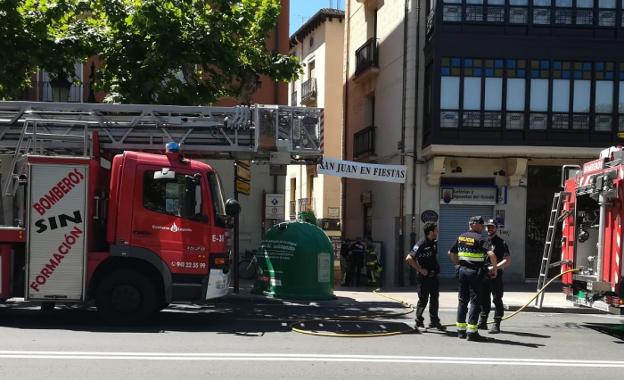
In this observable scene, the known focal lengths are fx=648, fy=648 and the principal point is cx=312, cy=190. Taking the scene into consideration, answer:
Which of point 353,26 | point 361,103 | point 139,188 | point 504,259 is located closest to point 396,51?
point 361,103

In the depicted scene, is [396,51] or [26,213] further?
[396,51]

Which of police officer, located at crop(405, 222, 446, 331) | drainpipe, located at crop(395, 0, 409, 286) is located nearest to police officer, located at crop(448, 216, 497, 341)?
police officer, located at crop(405, 222, 446, 331)

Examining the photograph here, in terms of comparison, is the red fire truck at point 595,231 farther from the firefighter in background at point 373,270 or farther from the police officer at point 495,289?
the firefighter in background at point 373,270

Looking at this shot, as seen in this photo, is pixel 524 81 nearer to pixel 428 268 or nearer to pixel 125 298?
pixel 428 268

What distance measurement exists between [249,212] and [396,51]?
7345 mm

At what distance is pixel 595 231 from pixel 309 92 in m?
22.9

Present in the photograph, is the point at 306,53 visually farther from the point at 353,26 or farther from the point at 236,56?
the point at 236,56

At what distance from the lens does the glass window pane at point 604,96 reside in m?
19.0

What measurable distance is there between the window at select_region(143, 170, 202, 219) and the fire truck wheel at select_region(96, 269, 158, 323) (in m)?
1.11

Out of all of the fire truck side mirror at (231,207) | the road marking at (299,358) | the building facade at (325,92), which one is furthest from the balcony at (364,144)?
the road marking at (299,358)

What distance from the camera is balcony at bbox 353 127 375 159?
78.5 feet

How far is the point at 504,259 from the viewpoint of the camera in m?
10.8

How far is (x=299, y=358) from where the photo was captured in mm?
7805

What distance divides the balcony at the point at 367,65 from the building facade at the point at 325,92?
194 inches
